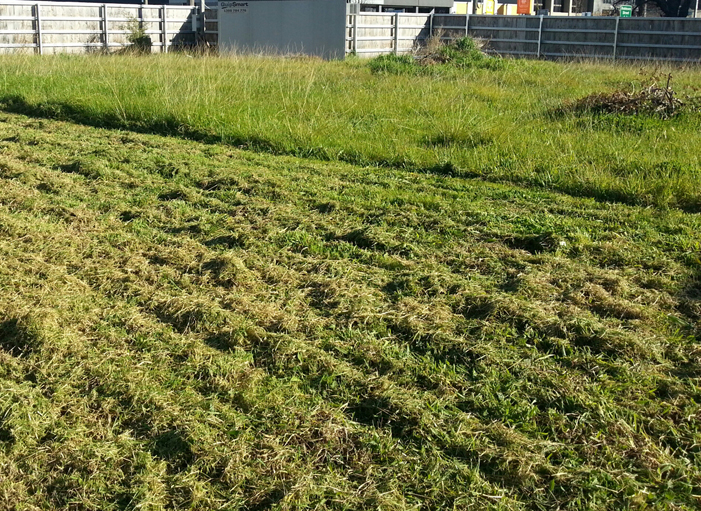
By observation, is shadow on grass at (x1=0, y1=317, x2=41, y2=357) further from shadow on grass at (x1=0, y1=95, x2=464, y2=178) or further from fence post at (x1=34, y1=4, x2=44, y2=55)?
fence post at (x1=34, y1=4, x2=44, y2=55)

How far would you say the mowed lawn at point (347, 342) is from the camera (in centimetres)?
302

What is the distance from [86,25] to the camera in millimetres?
24859

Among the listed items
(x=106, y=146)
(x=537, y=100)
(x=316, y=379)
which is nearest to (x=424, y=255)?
(x=316, y=379)

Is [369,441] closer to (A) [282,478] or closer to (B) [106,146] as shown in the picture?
(A) [282,478]

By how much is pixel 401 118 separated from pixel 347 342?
23.6 ft

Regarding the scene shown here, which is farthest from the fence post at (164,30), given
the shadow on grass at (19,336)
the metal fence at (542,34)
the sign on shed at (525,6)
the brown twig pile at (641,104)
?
the shadow on grass at (19,336)

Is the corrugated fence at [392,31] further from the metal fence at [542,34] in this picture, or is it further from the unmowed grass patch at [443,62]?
the unmowed grass patch at [443,62]

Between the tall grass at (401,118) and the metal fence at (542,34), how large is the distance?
27.0 ft

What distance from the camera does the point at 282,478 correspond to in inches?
119

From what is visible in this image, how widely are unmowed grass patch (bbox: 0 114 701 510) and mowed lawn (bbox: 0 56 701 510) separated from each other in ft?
0.05

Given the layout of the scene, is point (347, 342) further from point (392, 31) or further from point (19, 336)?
point (392, 31)

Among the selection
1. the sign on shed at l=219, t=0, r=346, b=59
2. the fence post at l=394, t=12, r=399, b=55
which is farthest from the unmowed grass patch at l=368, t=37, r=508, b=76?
the fence post at l=394, t=12, r=399, b=55

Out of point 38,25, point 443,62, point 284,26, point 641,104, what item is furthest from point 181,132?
point 284,26

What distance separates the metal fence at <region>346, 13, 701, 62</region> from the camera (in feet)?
75.1
